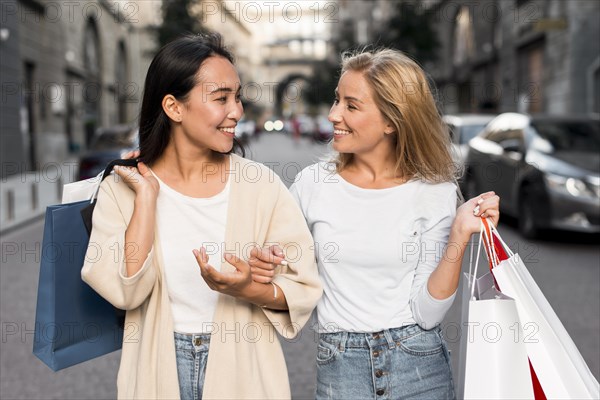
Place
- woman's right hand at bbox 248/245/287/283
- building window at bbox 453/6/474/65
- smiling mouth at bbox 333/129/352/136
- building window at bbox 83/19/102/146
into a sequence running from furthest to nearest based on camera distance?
building window at bbox 453/6/474/65, building window at bbox 83/19/102/146, smiling mouth at bbox 333/129/352/136, woman's right hand at bbox 248/245/287/283

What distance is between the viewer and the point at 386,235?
2.39m

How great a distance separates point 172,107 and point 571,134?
9.02 metres

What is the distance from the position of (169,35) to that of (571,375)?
3233 cm

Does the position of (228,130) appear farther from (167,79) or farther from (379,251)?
(379,251)

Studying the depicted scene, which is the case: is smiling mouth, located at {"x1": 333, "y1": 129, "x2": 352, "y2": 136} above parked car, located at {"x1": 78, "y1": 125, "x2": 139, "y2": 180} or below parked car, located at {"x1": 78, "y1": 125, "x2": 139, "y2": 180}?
below

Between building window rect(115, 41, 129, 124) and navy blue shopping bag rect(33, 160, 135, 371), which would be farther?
building window rect(115, 41, 129, 124)

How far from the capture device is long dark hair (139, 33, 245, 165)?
2.29 meters

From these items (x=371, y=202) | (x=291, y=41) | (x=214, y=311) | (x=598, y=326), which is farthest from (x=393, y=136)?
(x=291, y=41)

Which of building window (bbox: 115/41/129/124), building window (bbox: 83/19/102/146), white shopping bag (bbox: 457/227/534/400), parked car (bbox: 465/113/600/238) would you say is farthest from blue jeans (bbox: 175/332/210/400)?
building window (bbox: 115/41/129/124)

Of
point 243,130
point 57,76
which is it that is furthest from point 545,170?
point 243,130

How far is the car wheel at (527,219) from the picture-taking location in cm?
970

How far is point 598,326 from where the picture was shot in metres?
5.87

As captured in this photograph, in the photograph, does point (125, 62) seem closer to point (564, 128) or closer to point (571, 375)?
point (564, 128)

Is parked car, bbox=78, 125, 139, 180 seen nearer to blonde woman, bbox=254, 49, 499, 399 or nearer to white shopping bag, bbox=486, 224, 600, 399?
blonde woman, bbox=254, 49, 499, 399
